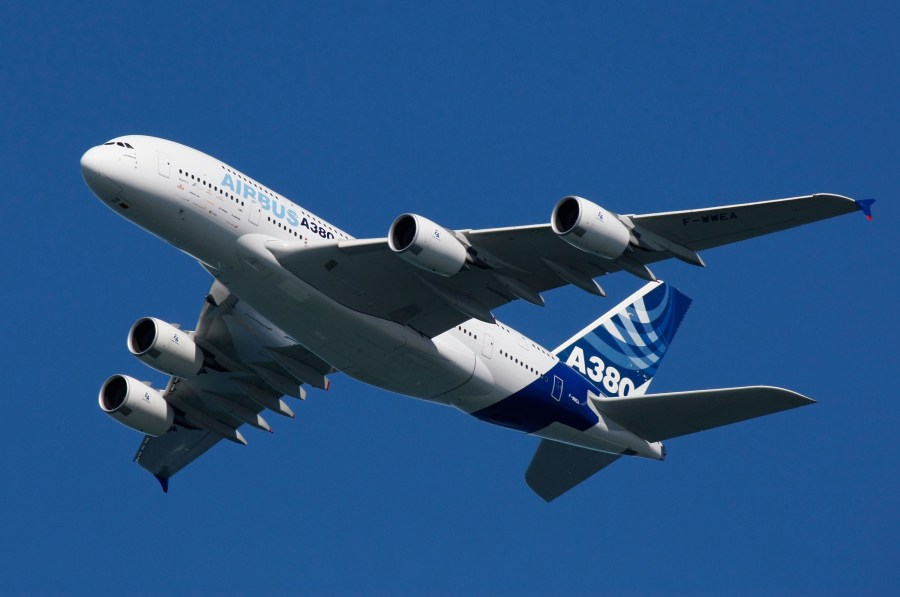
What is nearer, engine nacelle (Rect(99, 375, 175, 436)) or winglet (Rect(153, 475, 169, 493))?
engine nacelle (Rect(99, 375, 175, 436))

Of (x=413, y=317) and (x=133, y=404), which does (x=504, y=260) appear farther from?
(x=133, y=404)

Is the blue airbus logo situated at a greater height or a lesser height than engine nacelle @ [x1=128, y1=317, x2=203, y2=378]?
greater

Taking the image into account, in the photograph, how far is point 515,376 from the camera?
42000mm

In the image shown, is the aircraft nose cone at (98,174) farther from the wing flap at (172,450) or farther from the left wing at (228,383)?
the wing flap at (172,450)

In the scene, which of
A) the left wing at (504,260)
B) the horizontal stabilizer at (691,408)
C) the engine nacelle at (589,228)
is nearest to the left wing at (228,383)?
the left wing at (504,260)

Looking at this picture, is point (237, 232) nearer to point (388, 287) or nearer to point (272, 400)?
point (388, 287)

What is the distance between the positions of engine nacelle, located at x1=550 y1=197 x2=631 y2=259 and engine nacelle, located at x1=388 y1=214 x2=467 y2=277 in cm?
278

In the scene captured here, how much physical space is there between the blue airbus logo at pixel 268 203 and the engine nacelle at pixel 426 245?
3857 mm

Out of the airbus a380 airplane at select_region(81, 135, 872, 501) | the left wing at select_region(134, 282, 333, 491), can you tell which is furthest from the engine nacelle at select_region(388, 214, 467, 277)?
the left wing at select_region(134, 282, 333, 491)

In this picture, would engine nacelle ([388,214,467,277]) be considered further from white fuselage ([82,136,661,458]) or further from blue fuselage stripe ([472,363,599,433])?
blue fuselage stripe ([472,363,599,433])

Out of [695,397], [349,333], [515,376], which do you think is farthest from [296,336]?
[695,397]

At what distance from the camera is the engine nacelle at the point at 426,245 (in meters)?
35.7

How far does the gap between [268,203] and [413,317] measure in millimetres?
5046

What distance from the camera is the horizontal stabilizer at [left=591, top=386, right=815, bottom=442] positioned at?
1531 inches
